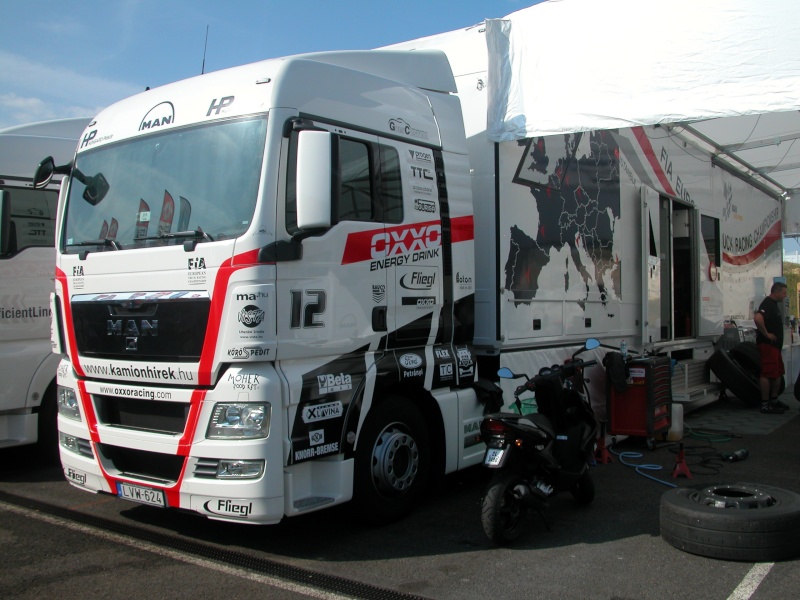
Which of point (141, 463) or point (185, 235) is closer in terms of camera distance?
point (185, 235)

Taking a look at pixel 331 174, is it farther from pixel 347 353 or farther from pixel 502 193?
pixel 502 193

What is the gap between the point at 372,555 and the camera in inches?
184

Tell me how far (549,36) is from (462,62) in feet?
2.60

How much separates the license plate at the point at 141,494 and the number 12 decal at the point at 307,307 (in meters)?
1.31

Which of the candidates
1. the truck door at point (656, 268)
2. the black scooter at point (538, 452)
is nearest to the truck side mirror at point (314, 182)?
the black scooter at point (538, 452)

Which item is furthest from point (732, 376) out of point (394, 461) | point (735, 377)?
point (394, 461)

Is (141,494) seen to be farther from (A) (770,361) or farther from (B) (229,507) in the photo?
(A) (770,361)

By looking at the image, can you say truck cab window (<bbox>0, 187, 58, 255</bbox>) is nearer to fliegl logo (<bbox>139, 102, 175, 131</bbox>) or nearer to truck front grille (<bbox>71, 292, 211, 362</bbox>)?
truck front grille (<bbox>71, 292, 211, 362</bbox>)

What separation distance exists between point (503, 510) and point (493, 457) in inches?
13.4

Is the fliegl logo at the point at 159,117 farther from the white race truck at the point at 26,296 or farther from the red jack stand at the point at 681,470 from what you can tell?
the red jack stand at the point at 681,470

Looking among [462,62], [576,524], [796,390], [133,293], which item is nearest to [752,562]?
[576,524]

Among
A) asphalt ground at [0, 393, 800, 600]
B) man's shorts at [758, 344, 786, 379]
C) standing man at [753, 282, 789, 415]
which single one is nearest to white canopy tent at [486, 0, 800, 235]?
asphalt ground at [0, 393, 800, 600]

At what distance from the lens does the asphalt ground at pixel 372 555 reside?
4141mm

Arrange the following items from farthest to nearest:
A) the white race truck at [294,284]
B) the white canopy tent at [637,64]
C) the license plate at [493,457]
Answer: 1. the white canopy tent at [637,64]
2. the license plate at [493,457]
3. the white race truck at [294,284]
